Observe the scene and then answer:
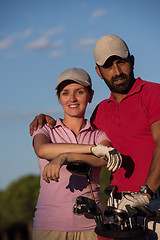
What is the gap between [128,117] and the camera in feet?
16.1

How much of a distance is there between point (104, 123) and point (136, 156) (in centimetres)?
70

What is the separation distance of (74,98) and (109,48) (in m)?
0.82

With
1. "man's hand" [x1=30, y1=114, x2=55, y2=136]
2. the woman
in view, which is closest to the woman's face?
the woman

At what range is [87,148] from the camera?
419 cm

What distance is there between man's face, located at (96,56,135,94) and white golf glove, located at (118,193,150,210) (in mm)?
1636

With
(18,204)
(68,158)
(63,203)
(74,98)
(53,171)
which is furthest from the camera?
(18,204)

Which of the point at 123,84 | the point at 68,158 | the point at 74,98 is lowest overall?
the point at 68,158

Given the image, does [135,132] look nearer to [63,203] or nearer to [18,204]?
[63,203]

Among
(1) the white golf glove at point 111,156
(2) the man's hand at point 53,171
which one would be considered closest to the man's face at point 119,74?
(1) the white golf glove at point 111,156

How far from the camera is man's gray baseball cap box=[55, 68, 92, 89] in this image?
15.4 ft

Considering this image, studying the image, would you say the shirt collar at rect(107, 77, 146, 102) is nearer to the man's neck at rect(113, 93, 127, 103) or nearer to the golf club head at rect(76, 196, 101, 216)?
the man's neck at rect(113, 93, 127, 103)

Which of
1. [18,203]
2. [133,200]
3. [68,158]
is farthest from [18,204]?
[133,200]

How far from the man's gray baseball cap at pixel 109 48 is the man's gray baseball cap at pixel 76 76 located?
0.33 meters

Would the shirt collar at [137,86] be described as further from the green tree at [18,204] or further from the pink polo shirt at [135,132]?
the green tree at [18,204]
